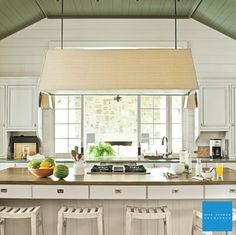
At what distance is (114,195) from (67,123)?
335 cm

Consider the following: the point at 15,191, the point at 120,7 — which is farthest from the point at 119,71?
the point at 120,7

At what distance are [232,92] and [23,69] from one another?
11.6 feet

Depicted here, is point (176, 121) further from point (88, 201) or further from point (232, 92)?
point (88, 201)

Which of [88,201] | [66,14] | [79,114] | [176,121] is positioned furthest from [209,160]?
[66,14]

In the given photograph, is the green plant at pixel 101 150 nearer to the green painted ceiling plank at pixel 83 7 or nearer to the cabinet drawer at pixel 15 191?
the green painted ceiling plank at pixel 83 7

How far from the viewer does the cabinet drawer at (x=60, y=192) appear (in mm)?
3379

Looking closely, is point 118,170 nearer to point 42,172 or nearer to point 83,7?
point 42,172

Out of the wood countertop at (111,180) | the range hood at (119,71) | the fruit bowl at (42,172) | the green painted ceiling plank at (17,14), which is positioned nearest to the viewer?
the wood countertop at (111,180)

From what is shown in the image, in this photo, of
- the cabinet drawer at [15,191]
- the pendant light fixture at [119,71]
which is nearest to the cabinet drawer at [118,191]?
the cabinet drawer at [15,191]

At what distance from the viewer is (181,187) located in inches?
132

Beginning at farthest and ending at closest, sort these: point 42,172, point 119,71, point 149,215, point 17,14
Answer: point 17,14 → point 119,71 → point 42,172 → point 149,215

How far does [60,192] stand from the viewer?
339 cm

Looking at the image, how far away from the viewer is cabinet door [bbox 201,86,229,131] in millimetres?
6016

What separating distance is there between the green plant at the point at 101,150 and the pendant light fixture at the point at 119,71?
95.7 inches
